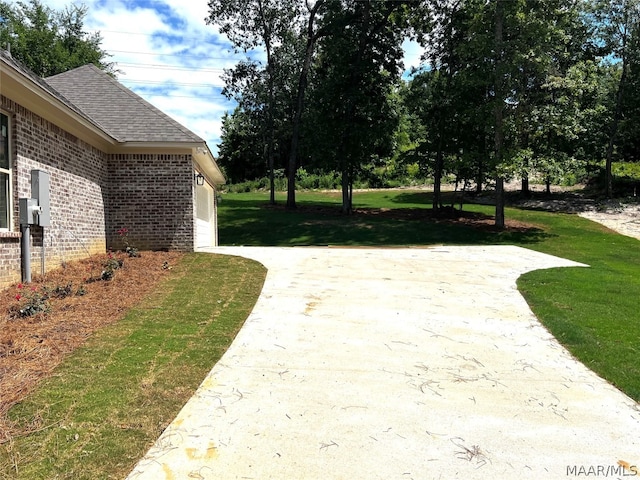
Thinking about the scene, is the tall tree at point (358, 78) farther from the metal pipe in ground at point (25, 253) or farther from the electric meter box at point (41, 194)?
the metal pipe in ground at point (25, 253)

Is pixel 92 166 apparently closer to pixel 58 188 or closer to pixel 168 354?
pixel 58 188

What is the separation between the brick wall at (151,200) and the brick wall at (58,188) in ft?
1.63

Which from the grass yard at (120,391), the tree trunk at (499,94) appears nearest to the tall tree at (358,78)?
the tree trunk at (499,94)

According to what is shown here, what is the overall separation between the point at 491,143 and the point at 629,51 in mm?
14129

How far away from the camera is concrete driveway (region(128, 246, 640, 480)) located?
9.90 feet

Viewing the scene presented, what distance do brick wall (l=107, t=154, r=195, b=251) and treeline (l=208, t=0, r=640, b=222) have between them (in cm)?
1291

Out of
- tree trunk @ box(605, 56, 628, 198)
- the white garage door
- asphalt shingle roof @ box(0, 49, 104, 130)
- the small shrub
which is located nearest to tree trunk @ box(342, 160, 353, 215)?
the white garage door

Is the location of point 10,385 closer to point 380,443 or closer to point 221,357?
point 221,357

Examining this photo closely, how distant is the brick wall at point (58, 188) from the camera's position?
22.2 ft

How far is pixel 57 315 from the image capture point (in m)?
5.67

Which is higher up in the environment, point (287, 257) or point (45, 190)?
point (45, 190)

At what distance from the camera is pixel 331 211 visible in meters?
25.7

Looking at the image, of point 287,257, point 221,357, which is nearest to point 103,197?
point 287,257

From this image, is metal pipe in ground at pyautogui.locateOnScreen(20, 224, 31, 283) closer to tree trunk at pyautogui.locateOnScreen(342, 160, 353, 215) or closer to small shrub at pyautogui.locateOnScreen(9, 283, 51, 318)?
small shrub at pyautogui.locateOnScreen(9, 283, 51, 318)
